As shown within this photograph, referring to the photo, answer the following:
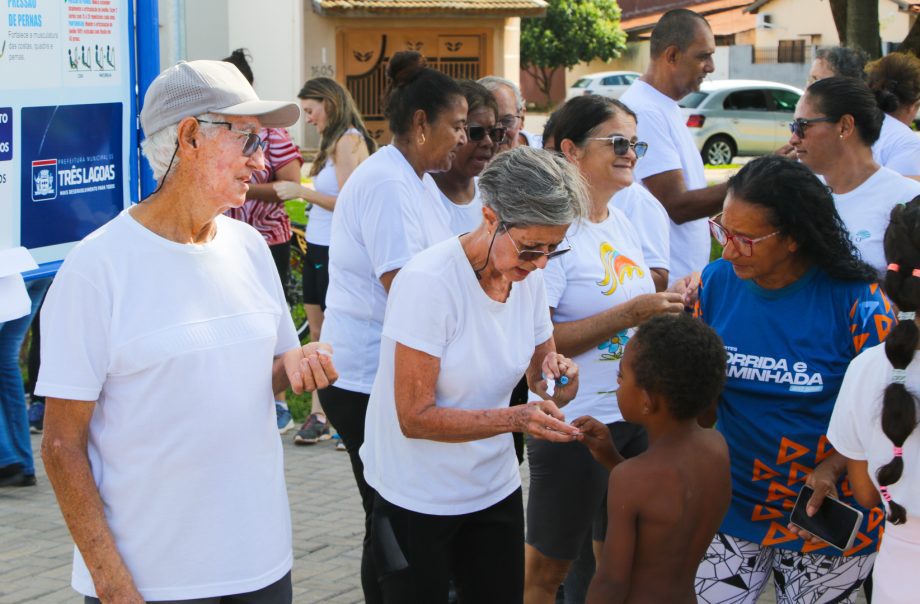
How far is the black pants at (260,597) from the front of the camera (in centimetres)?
275

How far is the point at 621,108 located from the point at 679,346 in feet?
4.95

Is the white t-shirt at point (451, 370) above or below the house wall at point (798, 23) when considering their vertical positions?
below

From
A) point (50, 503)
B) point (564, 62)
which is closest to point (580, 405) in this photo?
point (50, 503)

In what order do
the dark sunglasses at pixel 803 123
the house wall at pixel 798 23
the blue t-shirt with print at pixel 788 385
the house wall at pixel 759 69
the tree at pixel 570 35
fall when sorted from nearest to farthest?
the blue t-shirt with print at pixel 788 385, the dark sunglasses at pixel 803 123, the house wall at pixel 759 69, the house wall at pixel 798 23, the tree at pixel 570 35

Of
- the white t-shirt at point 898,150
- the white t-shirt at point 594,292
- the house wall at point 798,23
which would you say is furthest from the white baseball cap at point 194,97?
the house wall at point 798,23

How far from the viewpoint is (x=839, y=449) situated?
3.09m

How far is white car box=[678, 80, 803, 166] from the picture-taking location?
85.5ft

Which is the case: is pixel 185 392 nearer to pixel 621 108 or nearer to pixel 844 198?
pixel 621 108

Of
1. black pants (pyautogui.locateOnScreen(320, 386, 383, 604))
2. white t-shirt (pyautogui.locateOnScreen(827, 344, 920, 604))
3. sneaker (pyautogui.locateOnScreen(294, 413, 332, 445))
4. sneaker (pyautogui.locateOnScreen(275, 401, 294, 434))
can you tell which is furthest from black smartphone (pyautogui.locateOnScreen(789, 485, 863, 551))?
sneaker (pyautogui.locateOnScreen(275, 401, 294, 434))

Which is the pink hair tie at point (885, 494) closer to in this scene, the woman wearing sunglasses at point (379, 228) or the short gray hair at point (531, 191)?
the short gray hair at point (531, 191)

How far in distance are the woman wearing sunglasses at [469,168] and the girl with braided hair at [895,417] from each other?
202 cm

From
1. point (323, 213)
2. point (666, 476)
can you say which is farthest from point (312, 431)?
point (666, 476)

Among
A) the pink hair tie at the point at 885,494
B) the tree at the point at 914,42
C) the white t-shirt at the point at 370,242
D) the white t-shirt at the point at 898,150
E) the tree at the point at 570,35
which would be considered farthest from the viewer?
the tree at the point at 570,35

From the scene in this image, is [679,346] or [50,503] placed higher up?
[679,346]
